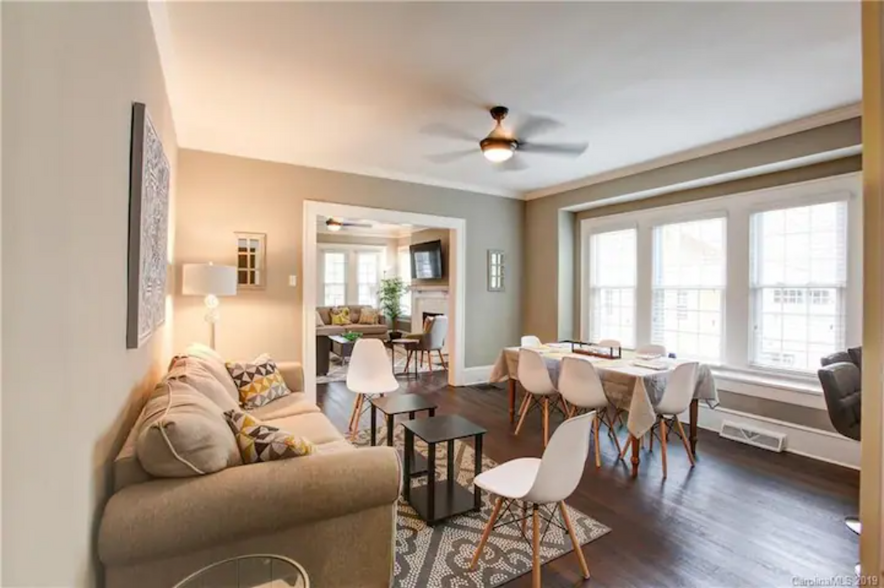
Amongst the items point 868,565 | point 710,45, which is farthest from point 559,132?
point 868,565

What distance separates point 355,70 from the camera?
2850mm

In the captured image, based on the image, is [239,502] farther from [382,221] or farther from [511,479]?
[382,221]

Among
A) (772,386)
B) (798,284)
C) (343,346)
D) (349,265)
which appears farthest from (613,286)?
(349,265)

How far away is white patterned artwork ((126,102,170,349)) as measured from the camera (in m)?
1.82

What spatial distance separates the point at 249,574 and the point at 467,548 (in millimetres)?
1270

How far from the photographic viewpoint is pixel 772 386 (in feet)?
12.9

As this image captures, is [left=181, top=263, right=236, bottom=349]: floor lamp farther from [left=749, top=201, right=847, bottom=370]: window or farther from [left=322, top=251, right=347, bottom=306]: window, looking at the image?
[left=322, top=251, right=347, bottom=306]: window

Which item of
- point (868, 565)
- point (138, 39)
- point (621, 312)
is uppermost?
point (138, 39)

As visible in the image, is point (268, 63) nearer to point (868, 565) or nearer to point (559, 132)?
point (559, 132)

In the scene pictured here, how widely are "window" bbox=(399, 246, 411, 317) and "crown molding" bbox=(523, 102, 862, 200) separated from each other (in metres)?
4.99

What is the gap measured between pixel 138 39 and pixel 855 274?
499cm

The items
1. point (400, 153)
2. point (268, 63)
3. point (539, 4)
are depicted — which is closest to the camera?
point (539, 4)

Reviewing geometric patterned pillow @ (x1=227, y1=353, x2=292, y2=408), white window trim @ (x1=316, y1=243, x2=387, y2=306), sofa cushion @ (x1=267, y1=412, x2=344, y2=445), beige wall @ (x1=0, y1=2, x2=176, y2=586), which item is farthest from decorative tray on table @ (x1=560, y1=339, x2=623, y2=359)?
white window trim @ (x1=316, y1=243, x2=387, y2=306)

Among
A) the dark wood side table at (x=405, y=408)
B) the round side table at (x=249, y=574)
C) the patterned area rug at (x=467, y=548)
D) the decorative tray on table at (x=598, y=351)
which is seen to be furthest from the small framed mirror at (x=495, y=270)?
the round side table at (x=249, y=574)
